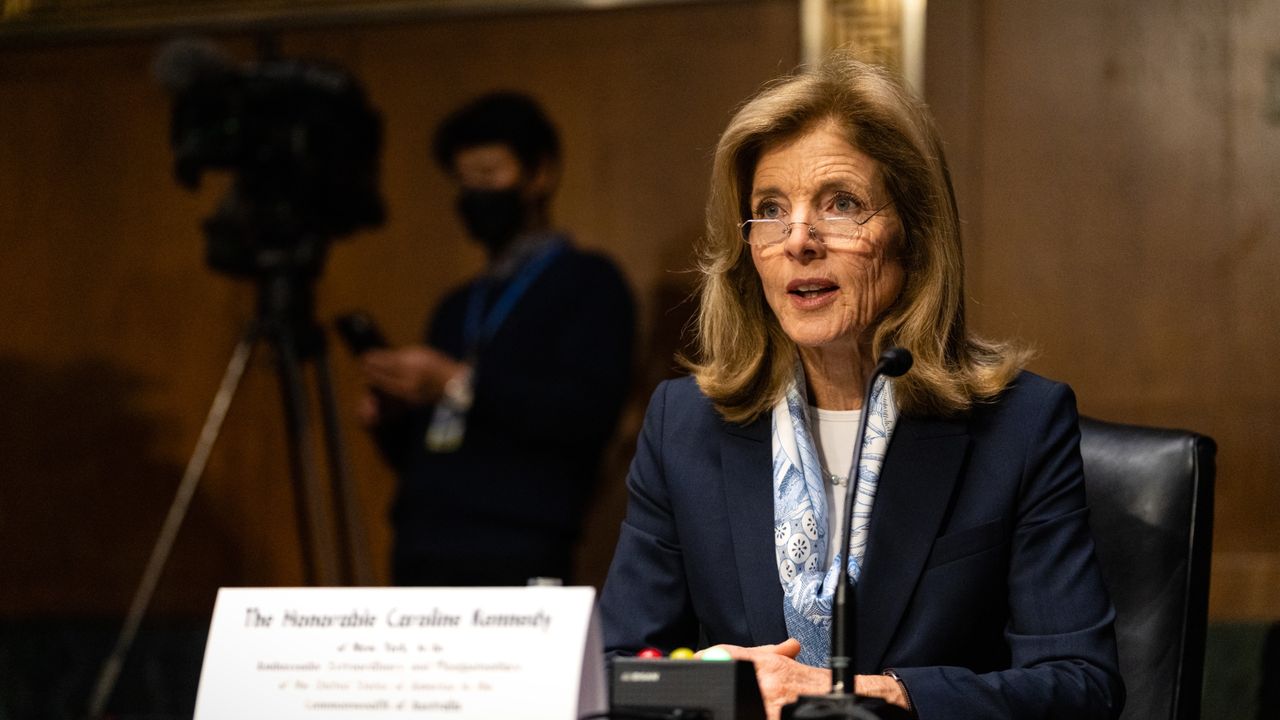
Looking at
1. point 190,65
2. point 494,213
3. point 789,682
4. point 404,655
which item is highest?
point 190,65

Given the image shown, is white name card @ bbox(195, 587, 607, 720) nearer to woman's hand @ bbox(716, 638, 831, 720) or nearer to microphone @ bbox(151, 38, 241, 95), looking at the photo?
woman's hand @ bbox(716, 638, 831, 720)

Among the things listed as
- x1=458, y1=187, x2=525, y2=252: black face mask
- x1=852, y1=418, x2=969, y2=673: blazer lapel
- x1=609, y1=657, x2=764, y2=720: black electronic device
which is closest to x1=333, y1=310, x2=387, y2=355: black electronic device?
x1=458, y1=187, x2=525, y2=252: black face mask

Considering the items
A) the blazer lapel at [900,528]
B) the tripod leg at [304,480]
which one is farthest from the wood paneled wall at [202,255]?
the blazer lapel at [900,528]

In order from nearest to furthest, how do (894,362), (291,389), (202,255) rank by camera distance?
1. (894,362)
2. (291,389)
3. (202,255)

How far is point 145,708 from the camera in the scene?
4.11 m

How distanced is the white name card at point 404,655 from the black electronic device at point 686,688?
0.02 meters

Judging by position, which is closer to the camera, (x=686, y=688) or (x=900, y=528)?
(x=686, y=688)

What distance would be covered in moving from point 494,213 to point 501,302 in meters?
0.24

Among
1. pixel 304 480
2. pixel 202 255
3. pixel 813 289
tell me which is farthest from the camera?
pixel 202 255

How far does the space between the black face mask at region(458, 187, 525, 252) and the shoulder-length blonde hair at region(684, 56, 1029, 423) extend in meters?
1.65

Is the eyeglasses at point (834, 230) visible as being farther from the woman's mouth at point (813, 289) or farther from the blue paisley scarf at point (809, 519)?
the blue paisley scarf at point (809, 519)

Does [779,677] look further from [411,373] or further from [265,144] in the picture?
[265,144]

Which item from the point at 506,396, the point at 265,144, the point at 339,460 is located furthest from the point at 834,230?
the point at 339,460

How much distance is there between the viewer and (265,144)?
349 cm
